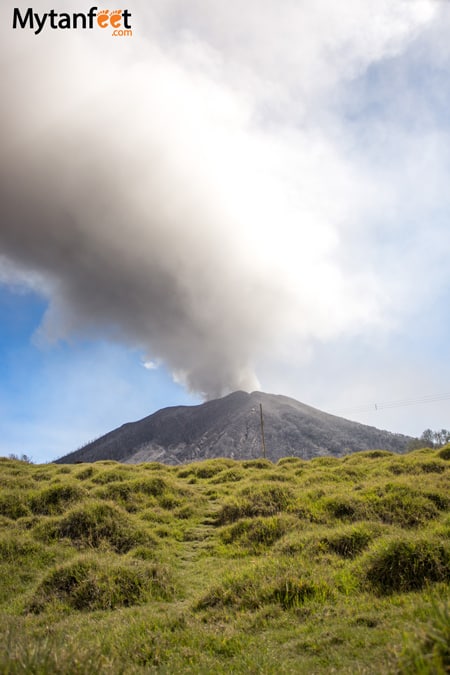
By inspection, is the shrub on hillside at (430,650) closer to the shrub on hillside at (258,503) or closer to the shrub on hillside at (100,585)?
the shrub on hillside at (100,585)

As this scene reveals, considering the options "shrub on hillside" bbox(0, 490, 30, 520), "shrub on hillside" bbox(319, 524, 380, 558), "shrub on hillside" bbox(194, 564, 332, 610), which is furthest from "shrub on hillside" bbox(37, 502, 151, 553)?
"shrub on hillside" bbox(319, 524, 380, 558)

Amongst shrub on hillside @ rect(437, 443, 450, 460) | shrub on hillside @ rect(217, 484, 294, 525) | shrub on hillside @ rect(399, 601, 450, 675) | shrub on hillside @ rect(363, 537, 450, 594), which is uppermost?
shrub on hillside @ rect(437, 443, 450, 460)

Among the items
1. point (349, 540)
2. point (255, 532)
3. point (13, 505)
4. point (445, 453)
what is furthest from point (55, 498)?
point (445, 453)

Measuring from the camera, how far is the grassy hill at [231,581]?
629 cm

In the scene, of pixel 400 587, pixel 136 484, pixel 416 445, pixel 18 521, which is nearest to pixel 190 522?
pixel 136 484

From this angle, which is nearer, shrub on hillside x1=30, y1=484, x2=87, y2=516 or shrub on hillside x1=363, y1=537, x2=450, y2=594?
shrub on hillside x1=363, y1=537, x2=450, y2=594

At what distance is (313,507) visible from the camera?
1769 cm

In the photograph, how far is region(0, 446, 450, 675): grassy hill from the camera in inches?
248

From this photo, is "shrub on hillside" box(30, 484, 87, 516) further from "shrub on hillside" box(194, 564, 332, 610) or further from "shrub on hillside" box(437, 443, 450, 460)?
"shrub on hillside" box(437, 443, 450, 460)

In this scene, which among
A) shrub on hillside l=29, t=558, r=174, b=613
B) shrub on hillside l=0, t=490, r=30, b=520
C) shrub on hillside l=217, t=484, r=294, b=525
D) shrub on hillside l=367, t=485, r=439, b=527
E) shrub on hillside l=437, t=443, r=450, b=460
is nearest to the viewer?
shrub on hillside l=29, t=558, r=174, b=613

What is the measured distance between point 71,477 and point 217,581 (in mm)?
21231

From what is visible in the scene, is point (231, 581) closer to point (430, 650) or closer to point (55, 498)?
point (430, 650)

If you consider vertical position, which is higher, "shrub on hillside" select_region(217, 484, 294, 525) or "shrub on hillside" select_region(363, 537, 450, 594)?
"shrub on hillside" select_region(217, 484, 294, 525)

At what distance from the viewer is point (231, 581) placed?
10555mm
